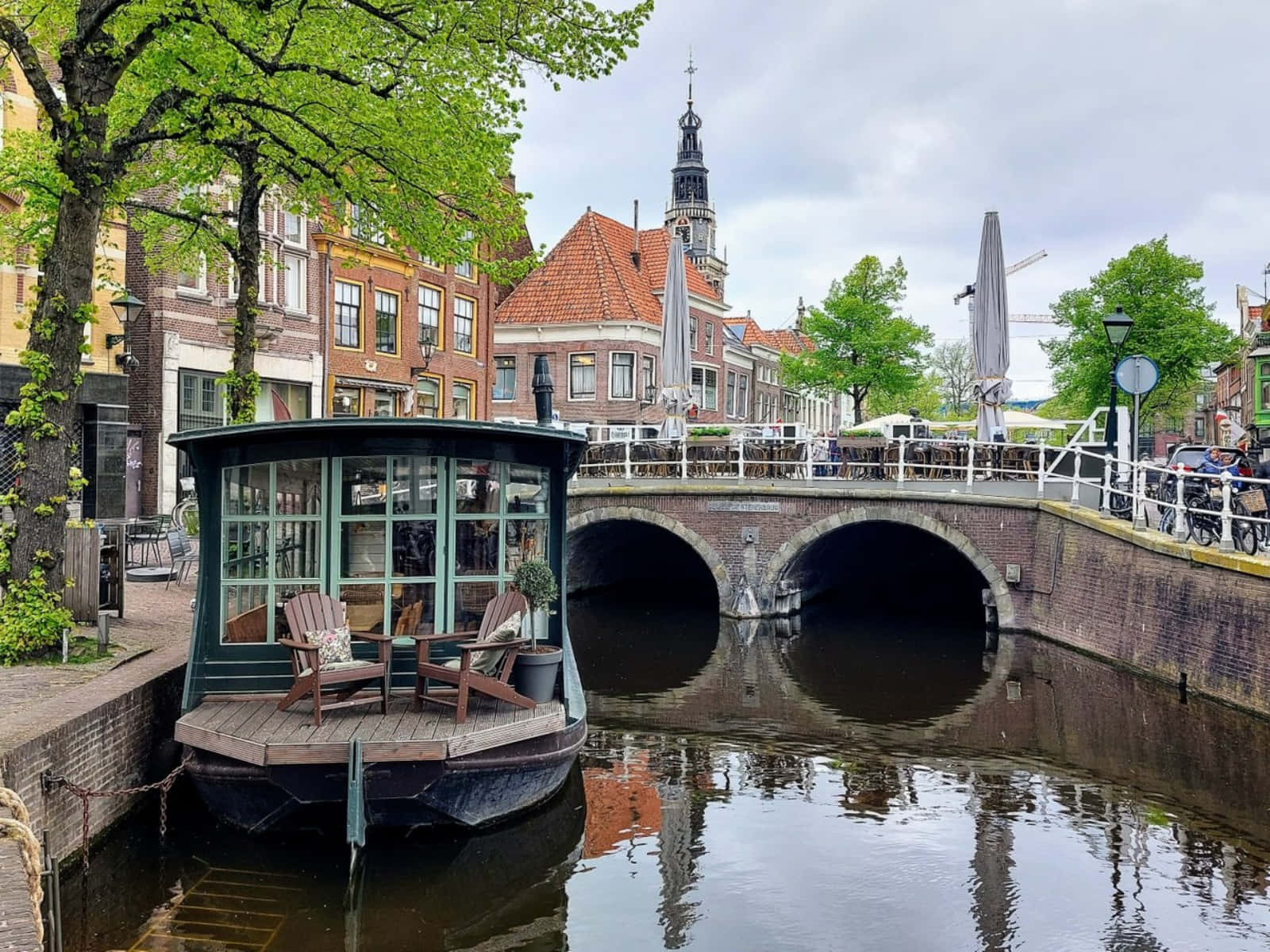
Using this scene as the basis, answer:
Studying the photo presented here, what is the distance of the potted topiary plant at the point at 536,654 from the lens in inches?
335

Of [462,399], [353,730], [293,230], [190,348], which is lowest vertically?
[353,730]

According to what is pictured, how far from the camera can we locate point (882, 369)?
128ft

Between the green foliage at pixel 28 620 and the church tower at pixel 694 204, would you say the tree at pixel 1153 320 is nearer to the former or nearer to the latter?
the church tower at pixel 694 204

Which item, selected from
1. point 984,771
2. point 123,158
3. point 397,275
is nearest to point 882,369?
point 397,275

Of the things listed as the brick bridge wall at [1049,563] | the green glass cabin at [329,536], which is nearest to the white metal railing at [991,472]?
the brick bridge wall at [1049,563]

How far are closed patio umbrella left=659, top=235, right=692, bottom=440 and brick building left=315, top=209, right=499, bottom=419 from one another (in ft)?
16.6

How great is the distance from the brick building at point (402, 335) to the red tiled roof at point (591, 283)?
5.43 m

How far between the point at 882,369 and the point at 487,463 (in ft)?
106

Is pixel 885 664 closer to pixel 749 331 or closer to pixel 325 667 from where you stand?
A: pixel 325 667

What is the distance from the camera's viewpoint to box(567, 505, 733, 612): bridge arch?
19844 mm

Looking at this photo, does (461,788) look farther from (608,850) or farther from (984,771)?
(984,771)

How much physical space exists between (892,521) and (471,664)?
38.4 ft

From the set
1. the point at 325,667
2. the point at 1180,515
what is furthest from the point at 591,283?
the point at 325,667

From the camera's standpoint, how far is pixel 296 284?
24.7 meters
